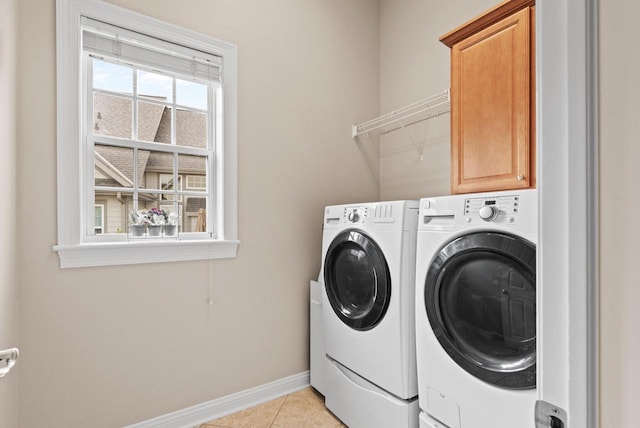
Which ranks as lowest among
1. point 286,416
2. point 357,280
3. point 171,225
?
point 286,416

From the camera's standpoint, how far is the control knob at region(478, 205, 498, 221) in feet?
4.12

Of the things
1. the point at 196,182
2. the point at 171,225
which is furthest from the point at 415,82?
the point at 171,225

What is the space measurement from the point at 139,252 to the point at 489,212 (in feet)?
5.54

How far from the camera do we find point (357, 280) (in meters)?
1.94

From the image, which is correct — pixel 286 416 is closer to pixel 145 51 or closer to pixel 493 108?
pixel 493 108

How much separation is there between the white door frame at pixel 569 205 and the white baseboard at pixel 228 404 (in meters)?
2.04

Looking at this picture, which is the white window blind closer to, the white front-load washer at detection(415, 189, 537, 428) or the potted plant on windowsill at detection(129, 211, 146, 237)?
the potted plant on windowsill at detection(129, 211, 146, 237)

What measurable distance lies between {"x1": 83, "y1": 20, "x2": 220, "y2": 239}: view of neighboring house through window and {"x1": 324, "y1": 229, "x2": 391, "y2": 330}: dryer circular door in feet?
2.64

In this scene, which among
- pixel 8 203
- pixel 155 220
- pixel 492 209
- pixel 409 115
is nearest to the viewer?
pixel 492 209

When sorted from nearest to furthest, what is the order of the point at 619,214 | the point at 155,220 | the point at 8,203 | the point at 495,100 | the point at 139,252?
the point at 619,214
the point at 8,203
the point at 495,100
the point at 139,252
the point at 155,220

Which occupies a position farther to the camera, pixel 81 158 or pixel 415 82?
pixel 415 82

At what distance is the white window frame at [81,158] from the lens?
1667 mm

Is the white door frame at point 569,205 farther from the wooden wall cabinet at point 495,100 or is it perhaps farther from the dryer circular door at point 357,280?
the dryer circular door at point 357,280

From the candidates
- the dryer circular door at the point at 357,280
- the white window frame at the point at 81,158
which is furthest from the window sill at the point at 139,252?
the dryer circular door at the point at 357,280
